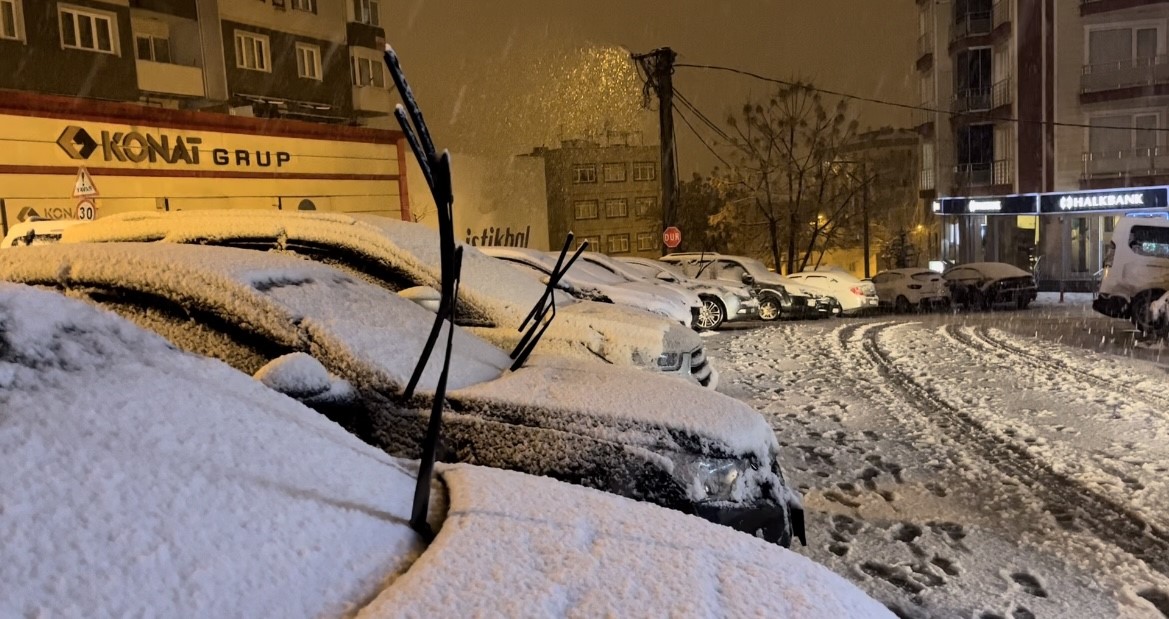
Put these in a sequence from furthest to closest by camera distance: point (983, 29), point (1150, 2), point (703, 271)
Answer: point (983, 29) → point (1150, 2) → point (703, 271)

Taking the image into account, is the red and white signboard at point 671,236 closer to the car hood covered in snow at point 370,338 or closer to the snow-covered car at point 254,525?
the car hood covered in snow at point 370,338

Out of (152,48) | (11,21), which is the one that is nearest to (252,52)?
(152,48)

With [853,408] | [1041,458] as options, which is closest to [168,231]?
[853,408]

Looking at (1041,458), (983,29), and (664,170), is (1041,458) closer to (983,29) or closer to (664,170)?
(664,170)

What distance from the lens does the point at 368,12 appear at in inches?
1214

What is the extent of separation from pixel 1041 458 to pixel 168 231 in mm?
7043

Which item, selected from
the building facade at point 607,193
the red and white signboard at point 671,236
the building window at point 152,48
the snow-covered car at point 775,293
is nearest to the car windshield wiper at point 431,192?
the snow-covered car at point 775,293

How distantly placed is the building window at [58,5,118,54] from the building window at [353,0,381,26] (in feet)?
32.4

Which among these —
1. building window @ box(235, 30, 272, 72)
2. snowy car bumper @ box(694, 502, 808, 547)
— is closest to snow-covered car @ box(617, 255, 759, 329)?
snowy car bumper @ box(694, 502, 808, 547)

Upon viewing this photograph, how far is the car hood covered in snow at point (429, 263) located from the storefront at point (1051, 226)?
27.0 m

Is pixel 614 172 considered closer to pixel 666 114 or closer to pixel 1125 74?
pixel 1125 74

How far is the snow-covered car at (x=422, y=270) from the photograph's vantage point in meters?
6.10

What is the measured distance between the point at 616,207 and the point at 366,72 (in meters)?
33.5

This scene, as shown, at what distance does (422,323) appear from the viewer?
4.28 metres
